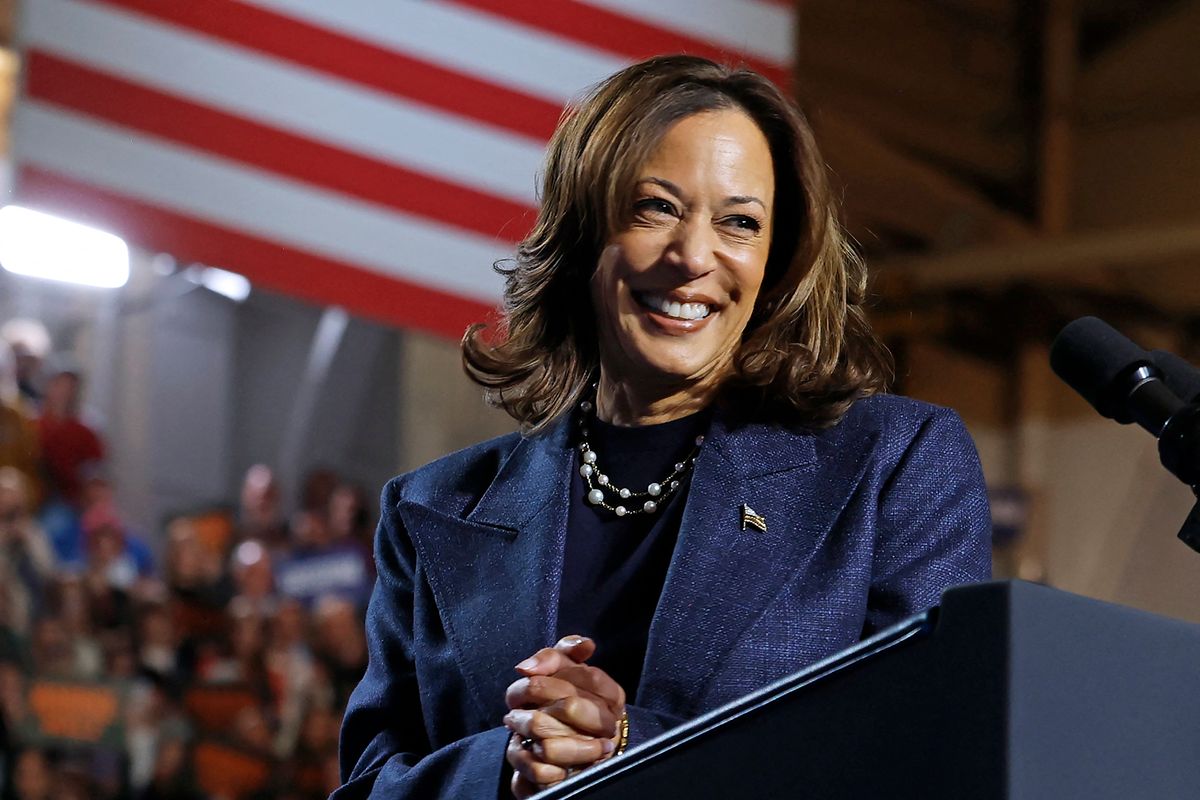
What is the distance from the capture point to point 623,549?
121 cm

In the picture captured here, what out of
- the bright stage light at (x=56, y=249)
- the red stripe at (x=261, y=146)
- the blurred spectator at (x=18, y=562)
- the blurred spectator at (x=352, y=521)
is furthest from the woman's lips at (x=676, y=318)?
the bright stage light at (x=56, y=249)

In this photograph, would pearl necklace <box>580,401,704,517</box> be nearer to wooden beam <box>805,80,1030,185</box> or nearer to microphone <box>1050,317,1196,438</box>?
microphone <box>1050,317,1196,438</box>

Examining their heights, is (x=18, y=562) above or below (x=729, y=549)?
above

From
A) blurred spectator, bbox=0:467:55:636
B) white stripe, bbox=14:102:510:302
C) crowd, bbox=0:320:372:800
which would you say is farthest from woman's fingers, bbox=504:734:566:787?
blurred spectator, bbox=0:467:55:636

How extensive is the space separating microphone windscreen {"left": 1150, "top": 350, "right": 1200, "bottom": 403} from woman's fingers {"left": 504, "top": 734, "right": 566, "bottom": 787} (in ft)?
1.26

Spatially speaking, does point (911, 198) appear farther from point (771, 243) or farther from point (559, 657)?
point (559, 657)

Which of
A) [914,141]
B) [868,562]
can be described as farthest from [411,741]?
[914,141]

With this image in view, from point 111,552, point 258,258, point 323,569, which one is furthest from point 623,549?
point 323,569

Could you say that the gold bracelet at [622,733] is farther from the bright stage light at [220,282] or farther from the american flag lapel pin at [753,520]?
the bright stage light at [220,282]

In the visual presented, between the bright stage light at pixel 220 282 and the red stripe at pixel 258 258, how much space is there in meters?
4.84

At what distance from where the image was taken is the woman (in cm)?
109

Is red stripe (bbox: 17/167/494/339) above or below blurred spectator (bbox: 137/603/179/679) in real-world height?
above

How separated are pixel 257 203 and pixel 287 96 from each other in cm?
22

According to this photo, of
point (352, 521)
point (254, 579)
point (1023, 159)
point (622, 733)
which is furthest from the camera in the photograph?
point (1023, 159)
